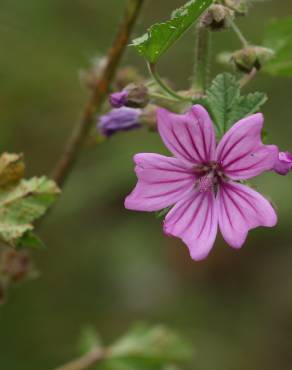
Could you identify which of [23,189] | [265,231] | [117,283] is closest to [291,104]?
[265,231]

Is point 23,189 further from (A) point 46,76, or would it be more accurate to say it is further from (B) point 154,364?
(A) point 46,76

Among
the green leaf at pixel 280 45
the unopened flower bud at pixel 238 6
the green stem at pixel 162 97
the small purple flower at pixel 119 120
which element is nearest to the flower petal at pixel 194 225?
the green stem at pixel 162 97

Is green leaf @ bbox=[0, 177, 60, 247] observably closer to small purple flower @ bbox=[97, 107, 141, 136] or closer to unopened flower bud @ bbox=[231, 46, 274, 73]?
small purple flower @ bbox=[97, 107, 141, 136]

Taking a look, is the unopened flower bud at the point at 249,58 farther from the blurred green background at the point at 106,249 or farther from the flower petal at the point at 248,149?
the blurred green background at the point at 106,249

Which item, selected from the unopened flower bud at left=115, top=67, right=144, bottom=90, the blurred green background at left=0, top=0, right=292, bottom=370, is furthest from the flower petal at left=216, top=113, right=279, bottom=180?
the blurred green background at left=0, top=0, right=292, bottom=370

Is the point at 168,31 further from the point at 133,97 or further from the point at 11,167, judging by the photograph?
the point at 11,167

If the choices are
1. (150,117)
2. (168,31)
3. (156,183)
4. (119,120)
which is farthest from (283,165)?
(119,120)
